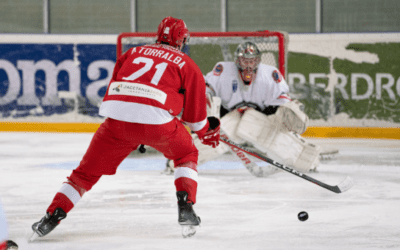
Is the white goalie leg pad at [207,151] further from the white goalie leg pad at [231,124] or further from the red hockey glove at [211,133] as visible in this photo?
the red hockey glove at [211,133]

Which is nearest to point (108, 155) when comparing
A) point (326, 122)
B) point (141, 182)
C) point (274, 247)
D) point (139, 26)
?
point (274, 247)

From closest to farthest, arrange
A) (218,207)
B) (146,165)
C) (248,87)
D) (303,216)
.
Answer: (303,216)
(218,207)
(248,87)
(146,165)

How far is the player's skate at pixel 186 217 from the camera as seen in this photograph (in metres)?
2.15

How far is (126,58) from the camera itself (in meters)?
2.31

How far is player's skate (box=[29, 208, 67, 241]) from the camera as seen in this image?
2119mm

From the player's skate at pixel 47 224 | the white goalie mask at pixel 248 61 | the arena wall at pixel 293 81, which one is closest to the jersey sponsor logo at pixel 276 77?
the white goalie mask at pixel 248 61

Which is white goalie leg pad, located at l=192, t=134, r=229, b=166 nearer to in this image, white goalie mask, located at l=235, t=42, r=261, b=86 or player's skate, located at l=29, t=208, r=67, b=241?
white goalie mask, located at l=235, t=42, r=261, b=86

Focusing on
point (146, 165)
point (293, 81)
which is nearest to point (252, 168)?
point (146, 165)

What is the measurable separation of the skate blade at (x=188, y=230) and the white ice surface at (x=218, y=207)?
0.03 meters

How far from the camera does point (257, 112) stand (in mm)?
3900

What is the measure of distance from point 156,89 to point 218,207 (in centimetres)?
92

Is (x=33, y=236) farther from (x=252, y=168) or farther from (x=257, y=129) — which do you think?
(x=257, y=129)

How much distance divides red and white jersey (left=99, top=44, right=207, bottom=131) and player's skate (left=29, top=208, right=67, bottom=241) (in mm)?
435

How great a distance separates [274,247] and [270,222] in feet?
1.41
